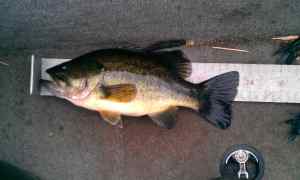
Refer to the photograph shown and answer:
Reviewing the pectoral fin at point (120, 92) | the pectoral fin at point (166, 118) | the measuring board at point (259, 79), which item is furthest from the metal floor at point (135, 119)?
the pectoral fin at point (120, 92)

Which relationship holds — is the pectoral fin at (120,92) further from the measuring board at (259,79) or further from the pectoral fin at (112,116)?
the measuring board at (259,79)

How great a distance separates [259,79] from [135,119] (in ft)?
3.04

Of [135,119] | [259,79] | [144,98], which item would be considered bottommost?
[135,119]

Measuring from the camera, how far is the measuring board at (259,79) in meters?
2.35

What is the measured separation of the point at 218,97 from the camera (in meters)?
2.15

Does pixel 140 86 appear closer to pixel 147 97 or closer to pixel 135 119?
pixel 147 97

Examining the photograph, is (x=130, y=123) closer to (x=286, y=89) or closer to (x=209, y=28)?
(x=209, y=28)

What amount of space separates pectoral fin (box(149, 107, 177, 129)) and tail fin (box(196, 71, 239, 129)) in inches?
7.8

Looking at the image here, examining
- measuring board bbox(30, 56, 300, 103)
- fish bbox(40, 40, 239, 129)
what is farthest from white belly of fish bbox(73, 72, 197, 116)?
measuring board bbox(30, 56, 300, 103)

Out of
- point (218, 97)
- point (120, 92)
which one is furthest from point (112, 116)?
point (218, 97)

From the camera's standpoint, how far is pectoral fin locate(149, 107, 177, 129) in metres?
2.20

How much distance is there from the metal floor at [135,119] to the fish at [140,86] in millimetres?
268

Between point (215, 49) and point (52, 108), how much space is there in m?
1.26

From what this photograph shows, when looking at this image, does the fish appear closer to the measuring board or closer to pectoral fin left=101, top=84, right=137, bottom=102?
pectoral fin left=101, top=84, right=137, bottom=102
